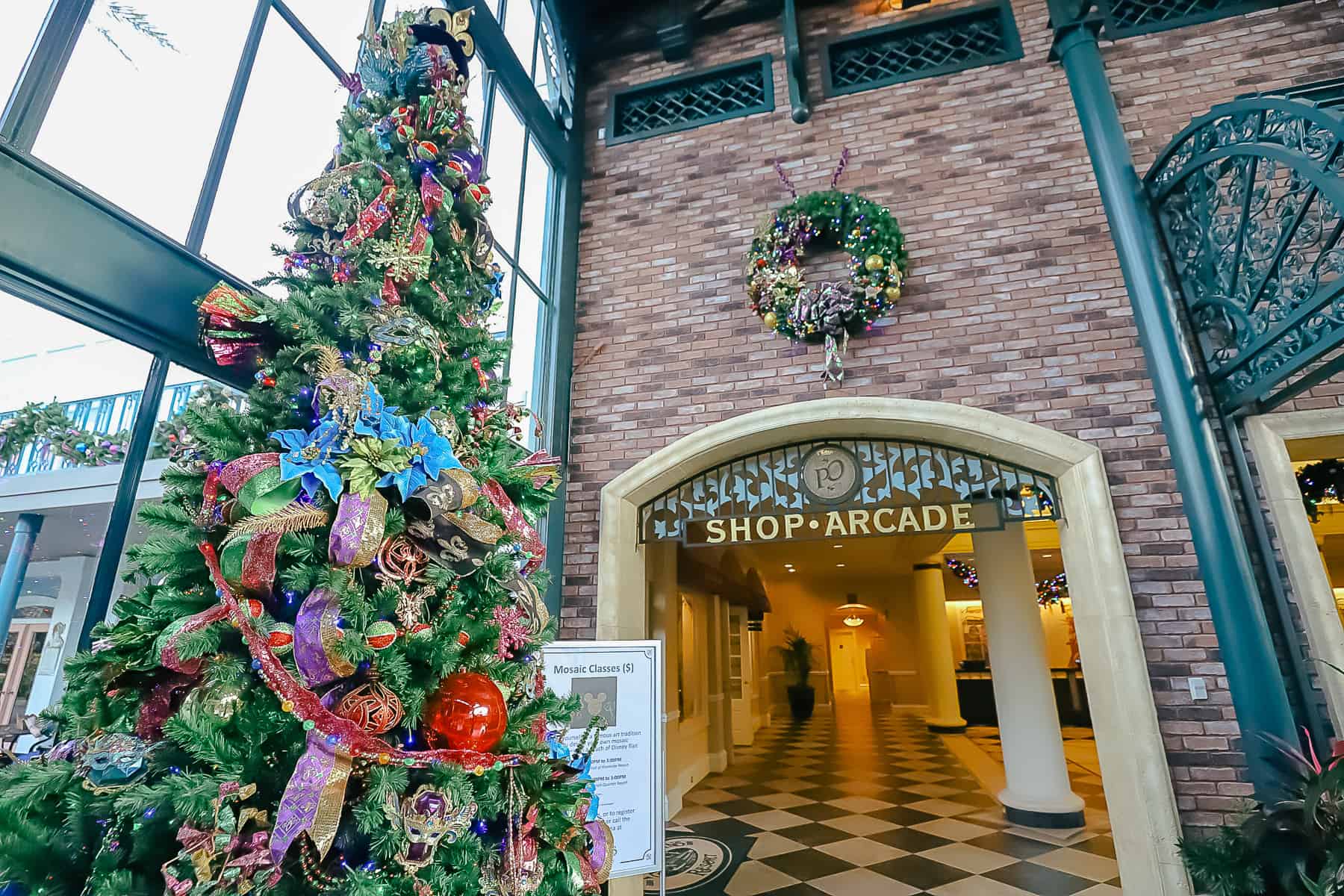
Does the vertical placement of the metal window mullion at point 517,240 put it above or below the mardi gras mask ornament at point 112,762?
above

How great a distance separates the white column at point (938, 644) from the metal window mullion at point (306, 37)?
373 inches

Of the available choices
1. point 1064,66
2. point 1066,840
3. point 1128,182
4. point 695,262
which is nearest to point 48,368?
point 695,262

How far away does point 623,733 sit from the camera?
9.23 ft

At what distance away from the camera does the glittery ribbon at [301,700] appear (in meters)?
1.05

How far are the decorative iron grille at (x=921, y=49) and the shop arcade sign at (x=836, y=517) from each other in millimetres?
2772

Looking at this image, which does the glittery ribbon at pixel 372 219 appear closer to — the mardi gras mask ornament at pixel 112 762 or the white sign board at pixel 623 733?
the mardi gras mask ornament at pixel 112 762

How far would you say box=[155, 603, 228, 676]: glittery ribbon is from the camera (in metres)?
1.06

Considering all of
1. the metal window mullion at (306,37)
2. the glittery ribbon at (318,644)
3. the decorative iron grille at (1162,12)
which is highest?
the decorative iron grille at (1162,12)

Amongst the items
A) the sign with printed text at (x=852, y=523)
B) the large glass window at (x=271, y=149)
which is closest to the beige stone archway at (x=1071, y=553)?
the sign with printed text at (x=852, y=523)

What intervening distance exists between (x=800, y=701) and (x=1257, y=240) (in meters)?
10.8

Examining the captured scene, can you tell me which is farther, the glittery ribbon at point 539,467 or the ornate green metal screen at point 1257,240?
the ornate green metal screen at point 1257,240

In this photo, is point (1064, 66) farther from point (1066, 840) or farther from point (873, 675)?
point (873, 675)

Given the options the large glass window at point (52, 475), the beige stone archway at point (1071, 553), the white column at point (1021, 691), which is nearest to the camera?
the large glass window at point (52, 475)

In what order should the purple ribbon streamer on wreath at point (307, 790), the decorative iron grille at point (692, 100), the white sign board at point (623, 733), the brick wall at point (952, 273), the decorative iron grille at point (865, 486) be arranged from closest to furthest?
the purple ribbon streamer on wreath at point (307, 790) < the white sign board at point (623, 733) < the brick wall at point (952, 273) < the decorative iron grille at point (865, 486) < the decorative iron grille at point (692, 100)
